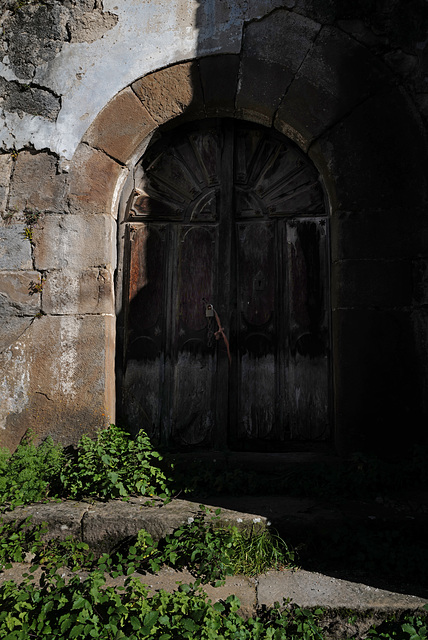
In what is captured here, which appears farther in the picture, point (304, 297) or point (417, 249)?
point (304, 297)

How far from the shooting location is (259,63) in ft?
11.1

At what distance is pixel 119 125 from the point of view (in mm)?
3455

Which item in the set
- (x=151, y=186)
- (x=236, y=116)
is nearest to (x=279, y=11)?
(x=236, y=116)

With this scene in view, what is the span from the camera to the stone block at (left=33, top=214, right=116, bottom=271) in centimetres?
337

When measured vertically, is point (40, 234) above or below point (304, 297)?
above

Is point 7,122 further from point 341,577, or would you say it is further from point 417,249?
point 341,577

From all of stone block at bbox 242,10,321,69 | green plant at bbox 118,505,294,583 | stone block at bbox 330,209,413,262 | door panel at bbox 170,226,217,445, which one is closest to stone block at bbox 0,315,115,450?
door panel at bbox 170,226,217,445

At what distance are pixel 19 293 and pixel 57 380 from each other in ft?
2.06

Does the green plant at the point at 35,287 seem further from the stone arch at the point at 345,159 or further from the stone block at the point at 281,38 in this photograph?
the stone block at the point at 281,38

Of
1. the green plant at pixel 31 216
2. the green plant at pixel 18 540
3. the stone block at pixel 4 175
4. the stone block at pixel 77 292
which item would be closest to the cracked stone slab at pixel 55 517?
the green plant at pixel 18 540

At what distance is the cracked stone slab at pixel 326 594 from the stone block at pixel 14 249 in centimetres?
239

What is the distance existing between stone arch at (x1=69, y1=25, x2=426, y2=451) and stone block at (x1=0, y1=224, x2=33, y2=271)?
41 centimetres

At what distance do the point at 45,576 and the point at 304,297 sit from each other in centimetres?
226

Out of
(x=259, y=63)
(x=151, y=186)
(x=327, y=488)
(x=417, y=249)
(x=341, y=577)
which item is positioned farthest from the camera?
(x=151, y=186)
